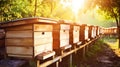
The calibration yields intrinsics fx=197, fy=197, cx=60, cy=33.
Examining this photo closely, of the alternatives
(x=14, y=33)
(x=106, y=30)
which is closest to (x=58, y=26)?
(x=14, y=33)

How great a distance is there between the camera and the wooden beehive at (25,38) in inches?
215

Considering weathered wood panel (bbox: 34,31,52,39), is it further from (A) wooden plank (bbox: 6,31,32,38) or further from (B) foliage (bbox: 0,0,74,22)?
(B) foliage (bbox: 0,0,74,22)

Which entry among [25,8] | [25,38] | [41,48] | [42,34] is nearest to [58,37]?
[42,34]

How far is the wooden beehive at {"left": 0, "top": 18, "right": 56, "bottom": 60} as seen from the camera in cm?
546

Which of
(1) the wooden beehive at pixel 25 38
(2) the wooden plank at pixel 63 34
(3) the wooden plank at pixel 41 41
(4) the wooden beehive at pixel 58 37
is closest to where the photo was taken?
(1) the wooden beehive at pixel 25 38

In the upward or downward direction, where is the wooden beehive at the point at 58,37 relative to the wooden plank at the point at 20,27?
downward

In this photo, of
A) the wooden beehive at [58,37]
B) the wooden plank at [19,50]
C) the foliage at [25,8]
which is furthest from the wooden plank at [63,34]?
the foliage at [25,8]

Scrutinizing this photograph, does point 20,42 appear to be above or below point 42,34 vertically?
below

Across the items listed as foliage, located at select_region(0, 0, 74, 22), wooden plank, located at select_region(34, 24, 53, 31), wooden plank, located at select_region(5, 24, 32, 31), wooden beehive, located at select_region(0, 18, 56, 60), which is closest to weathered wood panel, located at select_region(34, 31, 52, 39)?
wooden beehive, located at select_region(0, 18, 56, 60)

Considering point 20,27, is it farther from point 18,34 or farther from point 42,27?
point 42,27

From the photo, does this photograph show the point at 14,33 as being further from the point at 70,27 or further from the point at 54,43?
the point at 70,27

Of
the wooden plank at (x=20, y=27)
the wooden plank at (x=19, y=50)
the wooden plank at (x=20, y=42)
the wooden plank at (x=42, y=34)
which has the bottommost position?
the wooden plank at (x=19, y=50)

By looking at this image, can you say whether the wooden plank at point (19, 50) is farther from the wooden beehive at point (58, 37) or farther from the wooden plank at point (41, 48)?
the wooden beehive at point (58, 37)

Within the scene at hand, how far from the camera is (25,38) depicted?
5551 mm
